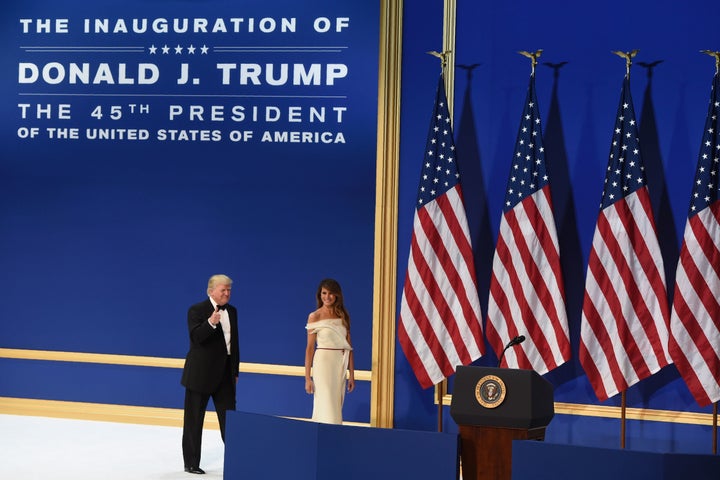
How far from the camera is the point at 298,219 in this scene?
34.8 ft

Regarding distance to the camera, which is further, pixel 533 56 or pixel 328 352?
pixel 533 56

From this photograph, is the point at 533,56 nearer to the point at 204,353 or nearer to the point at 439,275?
the point at 439,275

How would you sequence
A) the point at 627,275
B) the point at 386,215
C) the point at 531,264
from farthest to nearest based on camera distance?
1. the point at 386,215
2. the point at 531,264
3. the point at 627,275

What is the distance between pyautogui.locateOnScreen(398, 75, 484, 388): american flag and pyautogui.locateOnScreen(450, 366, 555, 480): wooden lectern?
428cm

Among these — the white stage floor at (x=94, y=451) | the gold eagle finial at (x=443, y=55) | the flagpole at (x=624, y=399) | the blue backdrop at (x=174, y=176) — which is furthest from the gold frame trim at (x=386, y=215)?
the flagpole at (x=624, y=399)

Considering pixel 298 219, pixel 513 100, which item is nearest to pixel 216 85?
pixel 298 219

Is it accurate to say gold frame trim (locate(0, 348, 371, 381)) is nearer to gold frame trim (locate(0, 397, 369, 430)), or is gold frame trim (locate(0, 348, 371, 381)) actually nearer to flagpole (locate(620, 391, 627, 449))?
gold frame trim (locate(0, 397, 369, 430))

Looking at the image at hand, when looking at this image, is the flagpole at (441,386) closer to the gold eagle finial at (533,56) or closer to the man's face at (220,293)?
the gold eagle finial at (533,56)

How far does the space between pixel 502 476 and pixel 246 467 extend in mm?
1212

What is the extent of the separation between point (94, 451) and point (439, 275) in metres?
3.30

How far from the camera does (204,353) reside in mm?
8547

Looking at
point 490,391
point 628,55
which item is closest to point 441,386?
point 628,55

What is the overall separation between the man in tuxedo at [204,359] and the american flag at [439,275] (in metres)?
1.85

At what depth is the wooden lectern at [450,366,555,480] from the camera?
5.27 metres
